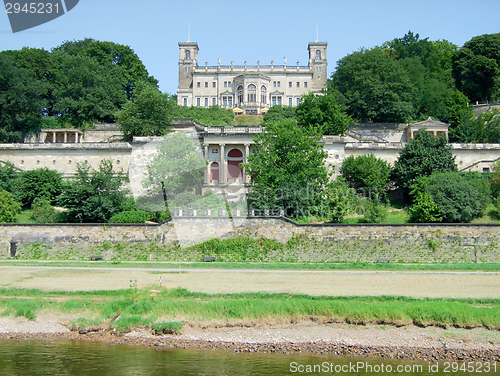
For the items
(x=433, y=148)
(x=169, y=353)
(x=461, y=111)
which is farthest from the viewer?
(x=461, y=111)

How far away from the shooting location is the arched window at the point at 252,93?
83312 millimetres

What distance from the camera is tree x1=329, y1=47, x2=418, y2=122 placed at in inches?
2416

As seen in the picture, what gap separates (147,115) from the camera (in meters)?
52.4

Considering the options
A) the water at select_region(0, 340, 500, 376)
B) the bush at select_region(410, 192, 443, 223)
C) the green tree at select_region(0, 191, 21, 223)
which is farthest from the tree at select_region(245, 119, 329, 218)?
the water at select_region(0, 340, 500, 376)

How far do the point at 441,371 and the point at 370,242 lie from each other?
18787 mm

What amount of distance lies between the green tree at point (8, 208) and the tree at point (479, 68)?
58189 millimetres

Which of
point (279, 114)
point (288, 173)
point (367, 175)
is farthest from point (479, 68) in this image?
point (288, 173)

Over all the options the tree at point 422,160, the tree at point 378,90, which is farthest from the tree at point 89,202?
the tree at point 378,90

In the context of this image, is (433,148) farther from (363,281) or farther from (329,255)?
(363,281)

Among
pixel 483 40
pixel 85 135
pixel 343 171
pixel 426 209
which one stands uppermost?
pixel 483 40

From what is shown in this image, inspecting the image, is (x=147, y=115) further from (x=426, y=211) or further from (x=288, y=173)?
(x=426, y=211)

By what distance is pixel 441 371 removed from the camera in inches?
542

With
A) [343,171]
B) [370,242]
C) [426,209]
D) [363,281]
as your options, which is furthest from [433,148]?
[363,281]

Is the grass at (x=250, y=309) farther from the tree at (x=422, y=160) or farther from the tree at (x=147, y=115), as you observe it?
the tree at (x=147, y=115)
